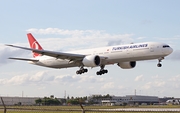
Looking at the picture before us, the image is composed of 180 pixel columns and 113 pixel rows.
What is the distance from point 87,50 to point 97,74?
5033 mm

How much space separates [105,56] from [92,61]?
6.96 ft

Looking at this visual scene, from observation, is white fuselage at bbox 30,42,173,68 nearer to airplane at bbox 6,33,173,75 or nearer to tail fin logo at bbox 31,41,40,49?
airplane at bbox 6,33,173,75

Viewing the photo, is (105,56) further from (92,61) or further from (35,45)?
(35,45)

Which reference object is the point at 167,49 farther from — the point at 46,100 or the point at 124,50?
the point at 46,100

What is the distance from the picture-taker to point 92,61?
193 ft

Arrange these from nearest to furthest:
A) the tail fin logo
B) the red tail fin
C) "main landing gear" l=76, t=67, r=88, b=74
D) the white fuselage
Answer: the white fuselage
"main landing gear" l=76, t=67, r=88, b=74
the red tail fin
the tail fin logo

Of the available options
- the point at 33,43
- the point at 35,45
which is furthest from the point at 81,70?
the point at 33,43

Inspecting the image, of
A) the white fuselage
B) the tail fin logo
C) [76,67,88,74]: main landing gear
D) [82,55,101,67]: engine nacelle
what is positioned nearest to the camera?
the white fuselage

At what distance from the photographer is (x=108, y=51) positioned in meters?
58.5

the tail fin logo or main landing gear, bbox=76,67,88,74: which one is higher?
the tail fin logo

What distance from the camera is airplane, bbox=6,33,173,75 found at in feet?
181

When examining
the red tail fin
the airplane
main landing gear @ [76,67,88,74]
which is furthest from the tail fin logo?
main landing gear @ [76,67,88,74]

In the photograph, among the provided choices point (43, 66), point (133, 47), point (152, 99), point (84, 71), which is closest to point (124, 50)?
point (133, 47)

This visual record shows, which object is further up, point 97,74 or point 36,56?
point 36,56
